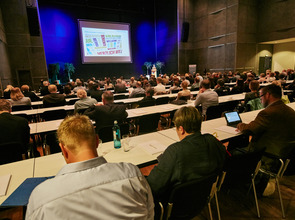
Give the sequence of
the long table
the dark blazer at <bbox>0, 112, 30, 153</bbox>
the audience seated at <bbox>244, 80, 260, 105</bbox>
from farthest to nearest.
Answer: the audience seated at <bbox>244, 80, 260, 105</bbox> → the dark blazer at <bbox>0, 112, 30, 153</bbox> → the long table

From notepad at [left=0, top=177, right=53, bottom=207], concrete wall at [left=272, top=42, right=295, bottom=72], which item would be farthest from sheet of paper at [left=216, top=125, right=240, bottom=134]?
concrete wall at [left=272, top=42, right=295, bottom=72]

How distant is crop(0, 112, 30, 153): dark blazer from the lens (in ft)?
8.34

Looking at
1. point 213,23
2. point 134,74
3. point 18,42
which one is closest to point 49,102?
point 18,42

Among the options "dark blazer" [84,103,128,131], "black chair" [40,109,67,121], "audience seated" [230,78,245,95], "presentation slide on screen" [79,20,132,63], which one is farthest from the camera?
"presentation slide on screen" [79,20,132,63]

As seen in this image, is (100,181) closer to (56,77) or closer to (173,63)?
(56,77)

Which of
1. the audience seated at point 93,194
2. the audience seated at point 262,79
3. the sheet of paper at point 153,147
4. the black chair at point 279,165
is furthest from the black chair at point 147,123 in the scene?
the audience seated at point 262,79

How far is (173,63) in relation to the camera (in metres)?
17.2

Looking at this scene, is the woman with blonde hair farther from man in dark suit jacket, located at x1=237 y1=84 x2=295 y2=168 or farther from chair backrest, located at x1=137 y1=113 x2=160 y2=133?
man in dark suit jacket, located at x1=237 y1=84 x2=295 y2=168

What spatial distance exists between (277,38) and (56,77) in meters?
15.1

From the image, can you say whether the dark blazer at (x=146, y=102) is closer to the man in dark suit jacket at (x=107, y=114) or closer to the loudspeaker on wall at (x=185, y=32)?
the man in dark suit jacket at (x=107, y=114)

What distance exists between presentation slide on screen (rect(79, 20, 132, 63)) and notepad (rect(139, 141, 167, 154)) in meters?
14.0

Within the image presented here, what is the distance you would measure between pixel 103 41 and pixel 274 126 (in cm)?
1473

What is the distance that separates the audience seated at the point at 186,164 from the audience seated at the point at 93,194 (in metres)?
0.37

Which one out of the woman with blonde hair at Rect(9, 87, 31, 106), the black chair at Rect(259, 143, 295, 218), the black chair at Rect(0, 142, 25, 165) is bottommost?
the black chair at Rect(259, 143, 295, 218)
